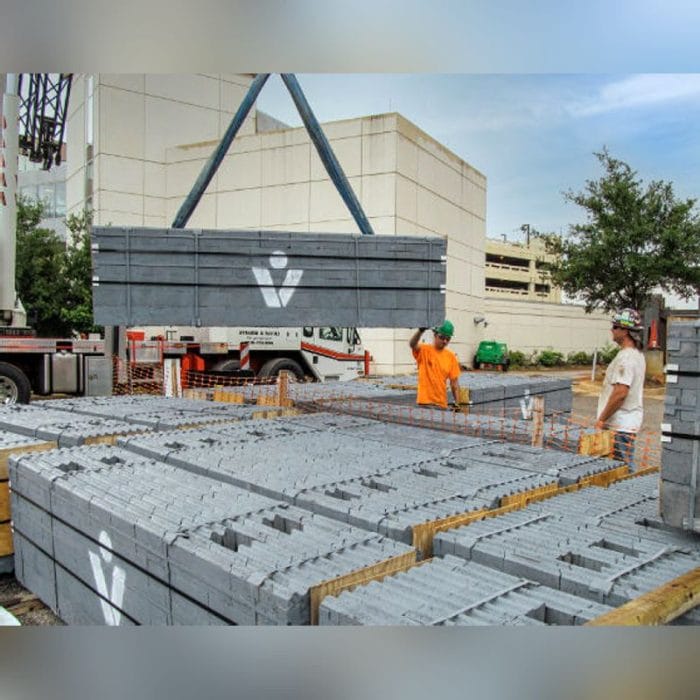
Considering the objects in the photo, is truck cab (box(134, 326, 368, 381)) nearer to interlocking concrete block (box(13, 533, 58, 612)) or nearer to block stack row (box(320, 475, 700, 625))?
interlocking concrete block (box(13, 533, 58, 612))

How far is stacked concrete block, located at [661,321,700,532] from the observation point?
3.02 metres

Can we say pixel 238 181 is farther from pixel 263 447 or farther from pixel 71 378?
pixel 263 447

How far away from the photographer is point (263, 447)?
188 inches

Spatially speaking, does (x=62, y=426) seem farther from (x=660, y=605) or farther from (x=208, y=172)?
(x=660, y=605)

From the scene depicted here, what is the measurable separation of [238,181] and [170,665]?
2205cm

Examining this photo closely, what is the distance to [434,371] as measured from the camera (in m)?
7.13

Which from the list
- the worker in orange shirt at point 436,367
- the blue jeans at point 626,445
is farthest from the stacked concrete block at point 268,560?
the worker in orange shirt at point 436,367

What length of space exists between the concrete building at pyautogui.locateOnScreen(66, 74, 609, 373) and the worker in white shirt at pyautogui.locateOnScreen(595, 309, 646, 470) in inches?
640

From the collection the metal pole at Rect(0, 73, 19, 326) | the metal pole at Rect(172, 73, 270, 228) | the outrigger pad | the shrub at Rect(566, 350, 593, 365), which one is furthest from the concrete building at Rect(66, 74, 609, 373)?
the outrigger pad

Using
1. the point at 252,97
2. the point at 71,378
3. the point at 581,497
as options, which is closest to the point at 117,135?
the point at 71,378

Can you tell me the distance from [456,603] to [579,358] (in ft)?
125

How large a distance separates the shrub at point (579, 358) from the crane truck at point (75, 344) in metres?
24.6

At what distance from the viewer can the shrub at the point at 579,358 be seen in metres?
37.9

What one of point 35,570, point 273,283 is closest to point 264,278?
point 273,283
